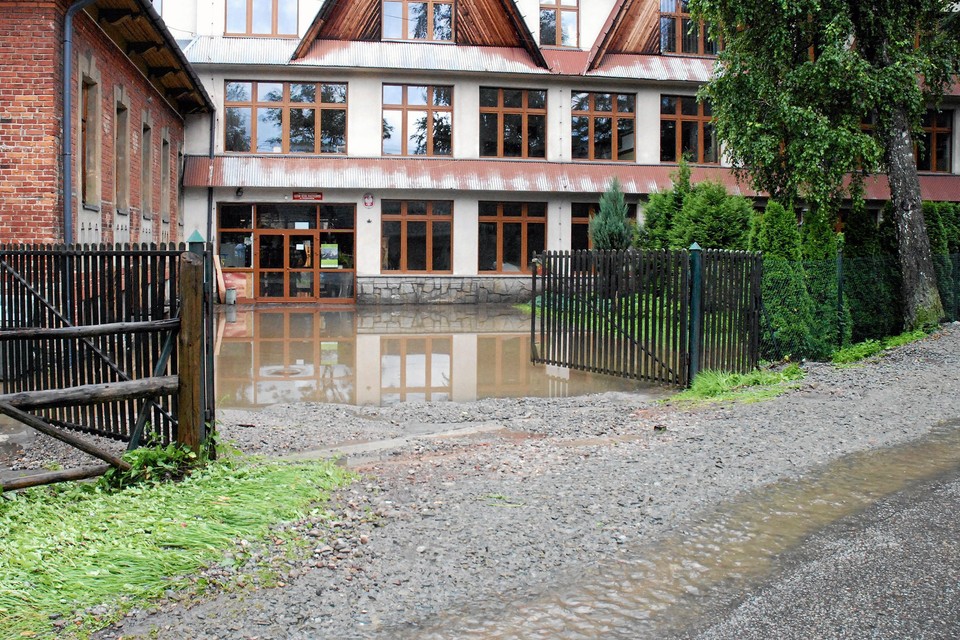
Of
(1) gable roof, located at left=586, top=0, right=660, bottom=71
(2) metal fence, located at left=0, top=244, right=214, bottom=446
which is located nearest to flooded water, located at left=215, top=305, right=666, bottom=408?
(2) metal fence, located at left=0, top=244, right=214, bottom=446

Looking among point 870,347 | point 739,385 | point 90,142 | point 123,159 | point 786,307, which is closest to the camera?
point 739,385

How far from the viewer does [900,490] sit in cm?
631

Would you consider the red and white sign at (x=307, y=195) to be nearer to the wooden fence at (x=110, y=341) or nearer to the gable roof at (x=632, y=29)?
the gable roof at (x=632, y=29)

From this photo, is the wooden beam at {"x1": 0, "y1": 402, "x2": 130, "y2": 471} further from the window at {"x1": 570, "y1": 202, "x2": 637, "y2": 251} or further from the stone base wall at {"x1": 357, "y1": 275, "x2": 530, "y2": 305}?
the window at {"x1": 570, "y1": 202, "x2": 637, "y2": 251}

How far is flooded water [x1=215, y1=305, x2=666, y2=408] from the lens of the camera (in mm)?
11531

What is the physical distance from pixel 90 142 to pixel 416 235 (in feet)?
45.5

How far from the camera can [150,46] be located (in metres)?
19.0

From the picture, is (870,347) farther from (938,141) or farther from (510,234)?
(938,141)

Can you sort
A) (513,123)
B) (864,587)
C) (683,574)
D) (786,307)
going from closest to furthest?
(864,587)
(683,574)
(786,307)
(513,123)

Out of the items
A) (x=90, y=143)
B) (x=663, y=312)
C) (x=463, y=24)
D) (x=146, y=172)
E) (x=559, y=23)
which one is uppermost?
(x=559, y=23)

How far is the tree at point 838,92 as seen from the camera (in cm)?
1603

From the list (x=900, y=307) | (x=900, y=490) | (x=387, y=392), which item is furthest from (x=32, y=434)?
(x=900, y=307)

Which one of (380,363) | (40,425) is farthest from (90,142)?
(40,425)

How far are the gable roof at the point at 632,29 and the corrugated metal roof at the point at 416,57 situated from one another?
8.61ft
